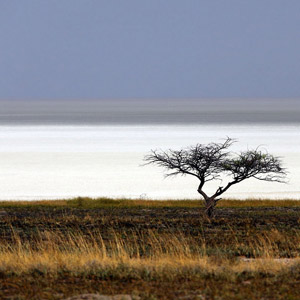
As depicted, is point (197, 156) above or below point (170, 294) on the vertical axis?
above

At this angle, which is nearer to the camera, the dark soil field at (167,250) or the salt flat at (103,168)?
the dark soil field at (167,250)

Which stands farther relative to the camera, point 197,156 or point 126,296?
point 197,156

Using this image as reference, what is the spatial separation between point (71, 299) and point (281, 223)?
16.2 m

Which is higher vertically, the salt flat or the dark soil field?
the salt flat

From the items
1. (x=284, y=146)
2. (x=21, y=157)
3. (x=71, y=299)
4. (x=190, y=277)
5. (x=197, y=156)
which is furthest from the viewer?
(x=284, y=146)

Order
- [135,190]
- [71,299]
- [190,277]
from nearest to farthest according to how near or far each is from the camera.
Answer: [71,299]
[190,277]
[135,190]

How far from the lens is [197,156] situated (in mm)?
29109

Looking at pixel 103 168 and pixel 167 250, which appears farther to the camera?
pixel 103 168

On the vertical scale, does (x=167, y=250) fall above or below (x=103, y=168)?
below

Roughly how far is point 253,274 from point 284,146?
283ft

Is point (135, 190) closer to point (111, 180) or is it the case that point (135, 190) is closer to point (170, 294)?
point (111, 180)

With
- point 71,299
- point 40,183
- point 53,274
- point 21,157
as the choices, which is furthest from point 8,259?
point 21,157

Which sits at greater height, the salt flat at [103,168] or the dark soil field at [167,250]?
the salt flat at [103,168]

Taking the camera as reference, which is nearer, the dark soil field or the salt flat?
the dark soil field
